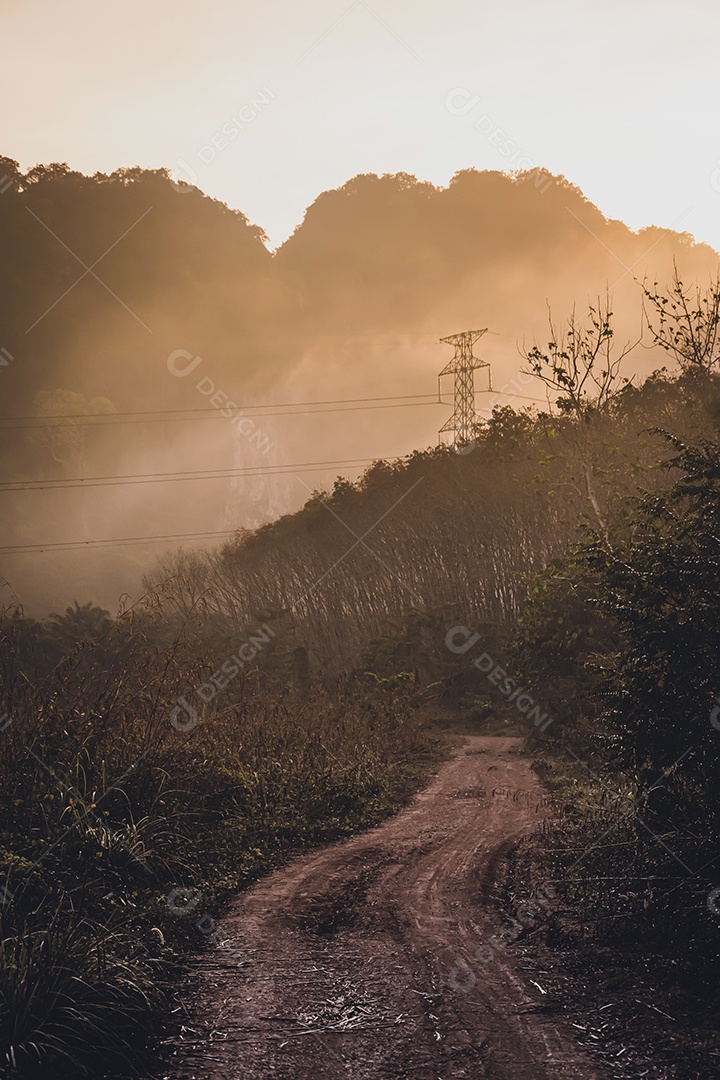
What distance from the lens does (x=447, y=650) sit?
955 inches

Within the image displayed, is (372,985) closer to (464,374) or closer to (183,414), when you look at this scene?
(464,374)

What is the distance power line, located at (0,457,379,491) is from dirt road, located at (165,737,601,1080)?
191 ft

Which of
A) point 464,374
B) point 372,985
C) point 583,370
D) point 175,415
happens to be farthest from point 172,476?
point 372,985

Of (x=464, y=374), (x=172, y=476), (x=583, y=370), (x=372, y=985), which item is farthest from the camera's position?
(x=172, y=476)

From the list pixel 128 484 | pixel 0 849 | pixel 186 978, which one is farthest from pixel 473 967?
pixel 128 484

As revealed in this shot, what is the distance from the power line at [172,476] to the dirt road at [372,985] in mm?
58165

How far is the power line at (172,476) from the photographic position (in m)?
73.8

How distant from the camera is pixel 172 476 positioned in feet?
276

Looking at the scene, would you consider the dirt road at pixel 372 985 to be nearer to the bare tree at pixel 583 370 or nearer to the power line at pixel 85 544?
the bare tree at pixel 583 370

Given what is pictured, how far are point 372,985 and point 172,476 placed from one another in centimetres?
8139

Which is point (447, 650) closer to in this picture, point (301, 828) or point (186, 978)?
point (301, 828)

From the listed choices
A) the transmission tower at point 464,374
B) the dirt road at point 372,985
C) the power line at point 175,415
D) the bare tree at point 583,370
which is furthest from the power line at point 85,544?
the dirt road at point 372,985

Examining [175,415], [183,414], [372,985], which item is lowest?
[372,985]

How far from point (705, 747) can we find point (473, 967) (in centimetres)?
205
